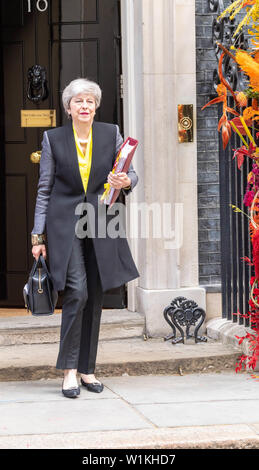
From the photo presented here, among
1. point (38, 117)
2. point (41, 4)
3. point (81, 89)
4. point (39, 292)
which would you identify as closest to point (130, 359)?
point (39, 292)

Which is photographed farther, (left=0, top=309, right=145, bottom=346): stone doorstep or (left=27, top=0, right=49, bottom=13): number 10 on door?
(left=27, top=0, right=49, bottom=13): number 10 on door

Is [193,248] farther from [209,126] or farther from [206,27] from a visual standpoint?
[206,27]

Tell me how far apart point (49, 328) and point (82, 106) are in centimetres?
210

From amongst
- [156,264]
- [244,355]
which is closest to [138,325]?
[156,264]

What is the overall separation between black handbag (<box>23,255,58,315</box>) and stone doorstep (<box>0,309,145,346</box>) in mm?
1381

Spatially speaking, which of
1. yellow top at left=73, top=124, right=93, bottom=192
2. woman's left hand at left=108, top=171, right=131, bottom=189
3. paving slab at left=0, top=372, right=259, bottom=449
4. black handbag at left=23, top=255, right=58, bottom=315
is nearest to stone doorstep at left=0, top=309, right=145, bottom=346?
paving slab at left=0, top=372, right=259, bottom=449

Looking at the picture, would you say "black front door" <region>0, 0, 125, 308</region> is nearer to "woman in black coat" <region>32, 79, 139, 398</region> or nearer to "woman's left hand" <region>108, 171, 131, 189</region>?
"woman in black coat" <region>32, 79, 139, 398</region>

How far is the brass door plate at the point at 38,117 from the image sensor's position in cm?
820

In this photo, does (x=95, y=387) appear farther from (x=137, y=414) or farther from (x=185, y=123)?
(x=185, y=123)

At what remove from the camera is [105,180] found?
20.2 ft

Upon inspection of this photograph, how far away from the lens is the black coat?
6035 mm

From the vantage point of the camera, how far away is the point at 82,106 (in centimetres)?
602

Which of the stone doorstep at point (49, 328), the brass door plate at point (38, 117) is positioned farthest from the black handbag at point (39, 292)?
the brass door plate at point (38, 117)

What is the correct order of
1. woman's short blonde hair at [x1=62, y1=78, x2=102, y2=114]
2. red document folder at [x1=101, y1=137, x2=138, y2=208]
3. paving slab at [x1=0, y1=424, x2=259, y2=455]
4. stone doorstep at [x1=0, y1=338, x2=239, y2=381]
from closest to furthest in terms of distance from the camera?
1. paving slab at [x1=0, y1=424, x2=259, y2=455]
2. red document folder at [x1=101, y1=137, x2=138, y2=208]
3. woman's short blonde hair at [x1=62, y1=78, x2=102, y2=114]
4. stone doorstep at [x1=0, y1=338, x2=239, y2=381]
